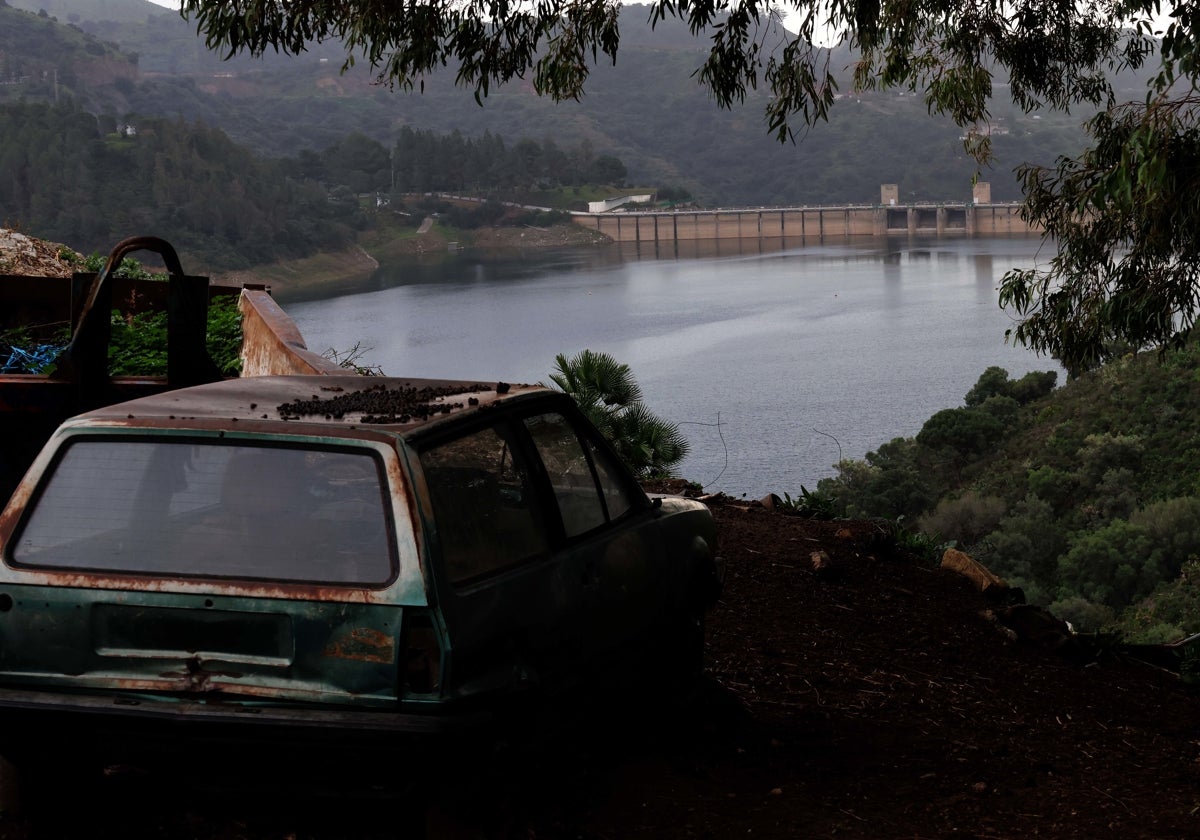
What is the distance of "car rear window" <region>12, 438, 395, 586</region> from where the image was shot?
2.95 metres

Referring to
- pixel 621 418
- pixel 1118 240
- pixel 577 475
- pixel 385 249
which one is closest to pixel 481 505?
pixel 577 475

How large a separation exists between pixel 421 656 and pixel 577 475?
1055 mm

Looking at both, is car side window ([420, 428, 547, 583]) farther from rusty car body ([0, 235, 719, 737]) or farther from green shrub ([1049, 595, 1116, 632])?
green shrub ([1049, 595, 1116, 632])

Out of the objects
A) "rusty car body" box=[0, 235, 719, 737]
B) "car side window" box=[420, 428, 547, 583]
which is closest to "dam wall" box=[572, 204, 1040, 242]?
"car side window" box=[420, 428, 547, 583]

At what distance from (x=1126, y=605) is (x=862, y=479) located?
934 cm

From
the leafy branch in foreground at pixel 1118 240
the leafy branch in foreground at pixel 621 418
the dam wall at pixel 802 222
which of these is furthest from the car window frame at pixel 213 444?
the dam wall at pixel 802 222

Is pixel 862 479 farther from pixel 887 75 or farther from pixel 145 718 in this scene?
pixel 145 718

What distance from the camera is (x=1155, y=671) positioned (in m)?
7.12

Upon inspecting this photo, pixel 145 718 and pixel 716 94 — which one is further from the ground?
pixel 716 94

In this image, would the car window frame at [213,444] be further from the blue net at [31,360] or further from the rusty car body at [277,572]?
the blue net at [31,360]

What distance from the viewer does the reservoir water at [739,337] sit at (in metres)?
52.7

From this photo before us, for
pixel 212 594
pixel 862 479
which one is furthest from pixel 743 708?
pixel 862 479

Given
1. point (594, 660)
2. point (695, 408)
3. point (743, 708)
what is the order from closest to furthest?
point (594, 660) → point (743, 708) → point (695, 408)

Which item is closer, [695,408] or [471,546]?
[471,546]
